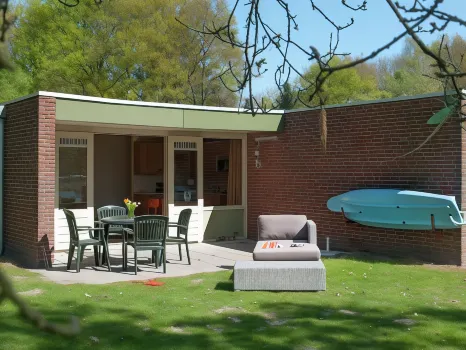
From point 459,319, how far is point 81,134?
8.10 meters

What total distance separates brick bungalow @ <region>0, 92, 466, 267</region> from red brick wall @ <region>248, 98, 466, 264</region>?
0.02 meters

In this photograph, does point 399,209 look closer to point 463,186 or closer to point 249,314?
point 463,186

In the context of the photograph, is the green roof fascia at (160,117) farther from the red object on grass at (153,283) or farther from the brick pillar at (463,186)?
the brick pillar at (463,186)

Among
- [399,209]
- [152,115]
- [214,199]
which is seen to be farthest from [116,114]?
[399,209]

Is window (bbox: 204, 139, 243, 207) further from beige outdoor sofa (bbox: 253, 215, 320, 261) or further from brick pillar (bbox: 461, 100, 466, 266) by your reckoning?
brick pillar (bbox: 461, 100, 466, 266)

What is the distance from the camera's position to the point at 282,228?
10469mm

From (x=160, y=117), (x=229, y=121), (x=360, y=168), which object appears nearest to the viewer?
(x=160, y=117)

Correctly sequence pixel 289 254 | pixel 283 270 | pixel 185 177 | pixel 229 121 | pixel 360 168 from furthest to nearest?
pixel 185 177 → pixel 229 121 → pixel 360 168 → pixel 289 254 → pixel 283 270

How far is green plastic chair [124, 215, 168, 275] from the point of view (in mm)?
9509

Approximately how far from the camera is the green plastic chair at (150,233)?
9509 millimetres

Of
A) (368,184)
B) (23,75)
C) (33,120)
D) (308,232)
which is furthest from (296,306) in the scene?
(23,75)

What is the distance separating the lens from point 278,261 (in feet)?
28.7

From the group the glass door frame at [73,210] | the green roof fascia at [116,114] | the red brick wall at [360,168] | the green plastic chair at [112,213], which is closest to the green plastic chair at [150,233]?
the green plastic chair at [112,213]

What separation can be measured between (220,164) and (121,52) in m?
18.8
